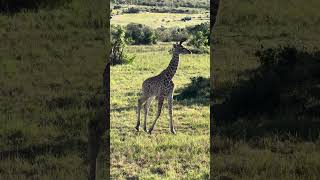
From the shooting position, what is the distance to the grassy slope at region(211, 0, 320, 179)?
9.49 metres

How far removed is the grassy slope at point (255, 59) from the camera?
949cm

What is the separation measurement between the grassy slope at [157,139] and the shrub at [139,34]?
48 centimetres

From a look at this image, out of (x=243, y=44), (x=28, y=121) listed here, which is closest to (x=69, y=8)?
(x=28, y=121)

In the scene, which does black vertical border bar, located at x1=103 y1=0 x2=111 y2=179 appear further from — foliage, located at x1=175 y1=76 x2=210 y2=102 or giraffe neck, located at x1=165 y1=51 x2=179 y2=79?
foliage, located at x1=175 y1=76 x2=210 y2=102

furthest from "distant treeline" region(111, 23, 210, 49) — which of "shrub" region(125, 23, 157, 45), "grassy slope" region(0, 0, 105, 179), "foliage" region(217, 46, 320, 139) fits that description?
"foliage" region(217, 46, 320, 139)

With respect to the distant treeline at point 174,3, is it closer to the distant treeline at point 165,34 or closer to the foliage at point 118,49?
the distant treeline at point 165,34

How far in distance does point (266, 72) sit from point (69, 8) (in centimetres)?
→ 470

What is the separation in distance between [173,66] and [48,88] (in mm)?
4114

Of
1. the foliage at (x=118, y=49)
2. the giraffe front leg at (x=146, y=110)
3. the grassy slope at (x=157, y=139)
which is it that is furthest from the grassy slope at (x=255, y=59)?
the foliage at (x=118, y=49)

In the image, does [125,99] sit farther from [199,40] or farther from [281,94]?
[281,94]

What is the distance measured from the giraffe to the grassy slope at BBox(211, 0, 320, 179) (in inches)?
61.4

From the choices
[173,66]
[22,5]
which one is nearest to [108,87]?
[173,66]

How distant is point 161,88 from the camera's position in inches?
331

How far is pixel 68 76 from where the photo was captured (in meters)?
11.5
